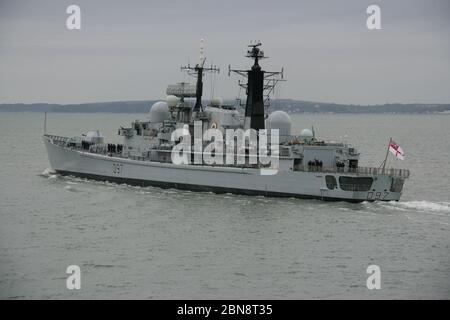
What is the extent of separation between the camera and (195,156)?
5091 centimetres

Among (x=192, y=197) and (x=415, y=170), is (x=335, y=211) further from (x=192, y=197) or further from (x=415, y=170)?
(x=415, y=170)

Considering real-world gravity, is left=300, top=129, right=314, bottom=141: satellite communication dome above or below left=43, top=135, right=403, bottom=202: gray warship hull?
above

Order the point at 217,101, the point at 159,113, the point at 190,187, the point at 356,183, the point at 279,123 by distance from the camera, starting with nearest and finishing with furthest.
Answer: the point at 356,183 < the point at 190,187 < the point at 279,123 < the point at 159,113 < the point at 217,101

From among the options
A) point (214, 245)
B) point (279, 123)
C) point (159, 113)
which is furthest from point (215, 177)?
point (214, 245)

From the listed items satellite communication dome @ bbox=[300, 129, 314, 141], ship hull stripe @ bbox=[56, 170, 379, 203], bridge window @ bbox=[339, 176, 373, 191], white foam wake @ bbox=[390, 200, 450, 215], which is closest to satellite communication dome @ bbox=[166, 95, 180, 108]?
ship hull stripe @ bbox=[56, 170, 379, 203]

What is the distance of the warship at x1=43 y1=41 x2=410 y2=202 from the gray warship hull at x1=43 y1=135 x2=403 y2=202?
6 centimetres

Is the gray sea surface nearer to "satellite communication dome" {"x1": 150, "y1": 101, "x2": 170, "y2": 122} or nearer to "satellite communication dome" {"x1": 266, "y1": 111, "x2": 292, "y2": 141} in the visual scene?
"satellite communication dome" {"x1": 266, "y1": 111, "x2": 292, "y2": 141}

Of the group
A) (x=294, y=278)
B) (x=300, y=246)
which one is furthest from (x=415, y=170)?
(x=294, y=278)

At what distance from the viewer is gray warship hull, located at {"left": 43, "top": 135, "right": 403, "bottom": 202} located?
4466 centimetres

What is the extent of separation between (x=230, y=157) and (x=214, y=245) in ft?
55.6

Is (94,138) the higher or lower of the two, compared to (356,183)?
higher

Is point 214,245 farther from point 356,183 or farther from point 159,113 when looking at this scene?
point 159,113

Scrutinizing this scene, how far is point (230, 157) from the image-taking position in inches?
1935

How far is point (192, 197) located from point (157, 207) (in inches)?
191
